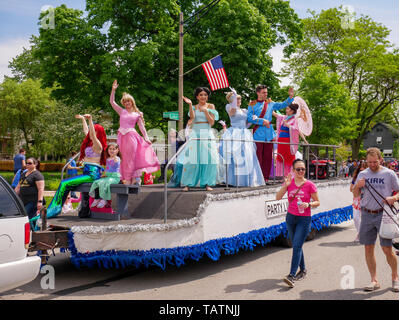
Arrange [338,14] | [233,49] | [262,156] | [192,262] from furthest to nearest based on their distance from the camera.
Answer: [338,14]
[233,49]
[262,156]
[192,262]

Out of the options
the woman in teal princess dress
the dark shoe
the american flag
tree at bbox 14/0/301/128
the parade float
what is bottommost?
the dark shoe

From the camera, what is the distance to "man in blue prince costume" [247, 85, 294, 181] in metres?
9.10

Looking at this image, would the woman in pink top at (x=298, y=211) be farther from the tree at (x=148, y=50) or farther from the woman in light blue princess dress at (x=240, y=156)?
the tree at (x=148, y=50)

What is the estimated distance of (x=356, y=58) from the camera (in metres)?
37.5

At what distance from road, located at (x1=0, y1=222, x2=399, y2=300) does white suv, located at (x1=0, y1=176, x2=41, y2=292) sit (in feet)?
3.21

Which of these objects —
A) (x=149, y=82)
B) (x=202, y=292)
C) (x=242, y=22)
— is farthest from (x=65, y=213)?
(x=242, y=22)

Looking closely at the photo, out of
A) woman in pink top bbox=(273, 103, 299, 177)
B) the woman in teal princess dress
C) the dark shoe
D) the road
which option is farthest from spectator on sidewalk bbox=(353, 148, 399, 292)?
woman in pink top bbox=(273, 103, 299, 177)

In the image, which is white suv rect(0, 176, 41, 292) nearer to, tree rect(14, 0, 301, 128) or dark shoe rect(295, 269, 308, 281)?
dark shoe rect(295, 269, 308, 281)

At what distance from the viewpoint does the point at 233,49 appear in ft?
63.9

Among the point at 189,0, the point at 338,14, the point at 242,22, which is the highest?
the point at 338,14

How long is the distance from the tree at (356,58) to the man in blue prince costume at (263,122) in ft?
96.5

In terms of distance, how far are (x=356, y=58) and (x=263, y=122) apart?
1256 inches

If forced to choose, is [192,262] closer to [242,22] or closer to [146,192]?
[146,192]
